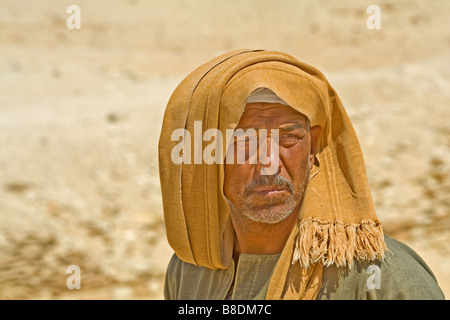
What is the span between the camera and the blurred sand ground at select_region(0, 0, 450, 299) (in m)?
9.28

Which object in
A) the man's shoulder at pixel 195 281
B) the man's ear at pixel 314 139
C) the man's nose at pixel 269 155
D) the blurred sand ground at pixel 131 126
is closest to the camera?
the man's nose at pixel 269 155

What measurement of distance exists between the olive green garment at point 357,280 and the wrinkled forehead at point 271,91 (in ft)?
2.01

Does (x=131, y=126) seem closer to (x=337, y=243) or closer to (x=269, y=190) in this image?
(x=269, y=190)

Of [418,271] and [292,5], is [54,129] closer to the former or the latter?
[418,271]

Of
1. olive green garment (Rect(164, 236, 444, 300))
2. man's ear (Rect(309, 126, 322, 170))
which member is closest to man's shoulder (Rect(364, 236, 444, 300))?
olive green garment (Rect(164, 236, 444, 300))

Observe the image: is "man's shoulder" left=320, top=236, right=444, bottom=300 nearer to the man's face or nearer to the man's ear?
the man's face

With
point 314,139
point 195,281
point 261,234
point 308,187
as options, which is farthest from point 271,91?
point 195,281

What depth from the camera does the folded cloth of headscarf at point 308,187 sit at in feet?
8.48

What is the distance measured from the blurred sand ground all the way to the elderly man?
5.69m

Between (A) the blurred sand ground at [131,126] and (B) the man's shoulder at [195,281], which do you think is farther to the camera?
(A) the blurred sand ground at [131,126]

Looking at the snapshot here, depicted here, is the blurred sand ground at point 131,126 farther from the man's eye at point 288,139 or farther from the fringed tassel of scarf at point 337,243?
the man's eye at point 288,139

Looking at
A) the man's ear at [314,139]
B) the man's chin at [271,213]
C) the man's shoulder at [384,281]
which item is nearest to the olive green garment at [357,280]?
the man's shoulder at [384,281]

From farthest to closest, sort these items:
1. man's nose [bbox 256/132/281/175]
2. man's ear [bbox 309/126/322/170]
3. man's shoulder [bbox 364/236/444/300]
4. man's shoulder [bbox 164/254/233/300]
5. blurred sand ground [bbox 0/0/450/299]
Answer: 1. blurred sand ground [bbox 0/0/450/299]
2. man's shoulder [bbox 164/254/233/300]
3. man's ear [bbox 309/126/322/170]
4. man's nose [bbox 256/132/281/175]
5. man's shoulder [bbox 364/236/444/300]

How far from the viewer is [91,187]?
35.2 ft
